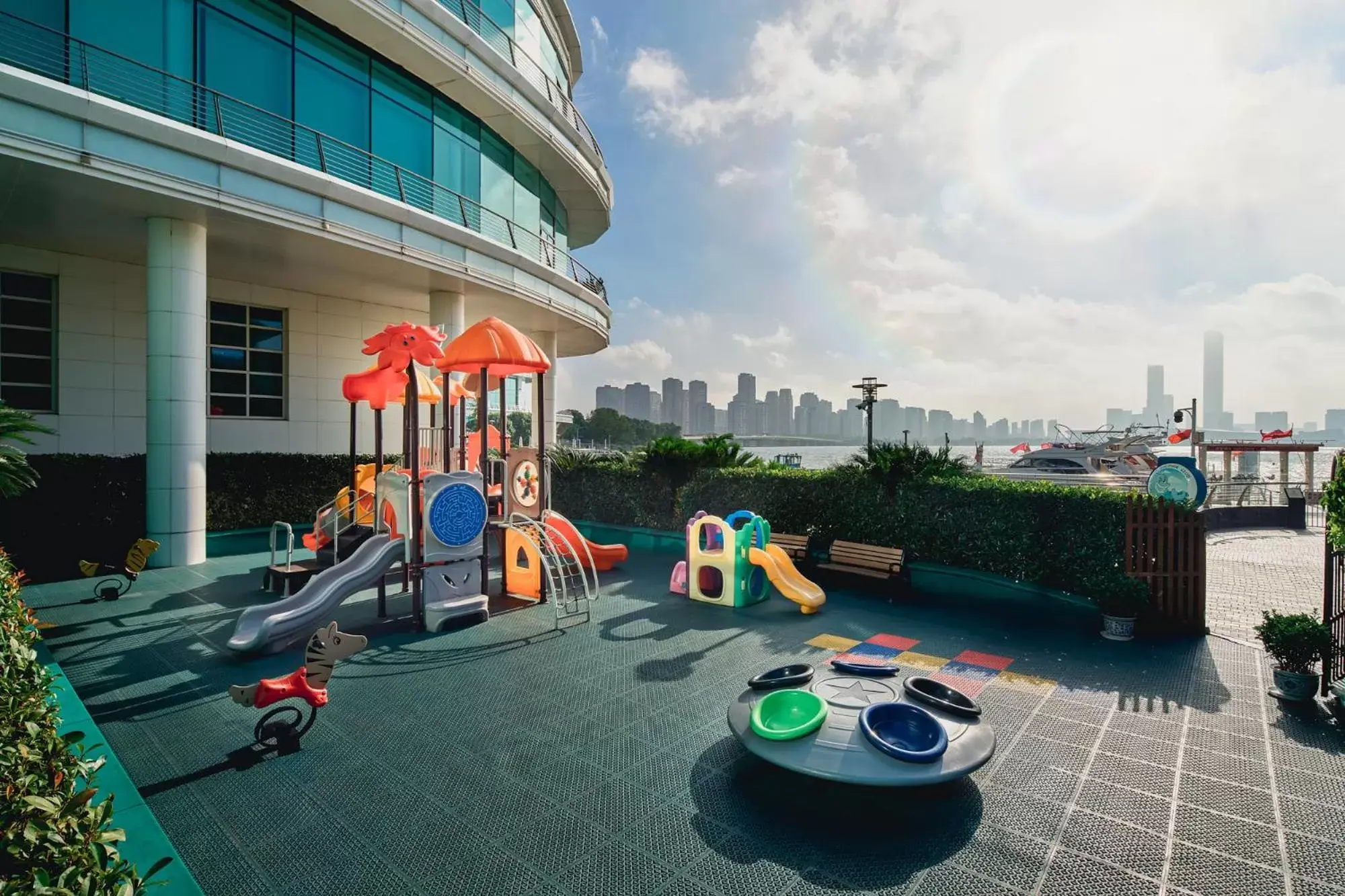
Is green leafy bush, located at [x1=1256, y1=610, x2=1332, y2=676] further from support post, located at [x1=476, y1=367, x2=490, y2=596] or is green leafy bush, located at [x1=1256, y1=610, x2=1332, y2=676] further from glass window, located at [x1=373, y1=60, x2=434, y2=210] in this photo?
glass window, located at [x1=373, y1=60, x2=434, y2=210]

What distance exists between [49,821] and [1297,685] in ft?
31.0

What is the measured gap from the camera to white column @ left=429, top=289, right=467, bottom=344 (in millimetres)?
18328

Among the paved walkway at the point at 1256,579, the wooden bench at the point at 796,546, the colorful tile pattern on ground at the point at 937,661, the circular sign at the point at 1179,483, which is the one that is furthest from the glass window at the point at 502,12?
the paved walkway at the point at 1256,579

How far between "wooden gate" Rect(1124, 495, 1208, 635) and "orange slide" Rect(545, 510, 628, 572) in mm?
9002

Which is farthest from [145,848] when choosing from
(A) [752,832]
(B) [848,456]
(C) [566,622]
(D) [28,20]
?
(D) [28,20]

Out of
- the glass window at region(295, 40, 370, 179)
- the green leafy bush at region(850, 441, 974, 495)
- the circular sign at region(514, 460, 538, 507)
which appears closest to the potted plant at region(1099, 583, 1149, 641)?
the green leafy bush at region(850, 441, 974, 495)

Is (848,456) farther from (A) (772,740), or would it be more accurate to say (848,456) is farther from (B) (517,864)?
(B) (517,864)

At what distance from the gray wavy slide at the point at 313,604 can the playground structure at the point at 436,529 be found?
0.01 meters

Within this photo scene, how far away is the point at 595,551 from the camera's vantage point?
1397 centimetres

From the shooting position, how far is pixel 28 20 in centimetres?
1097

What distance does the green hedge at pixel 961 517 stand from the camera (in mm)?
10023

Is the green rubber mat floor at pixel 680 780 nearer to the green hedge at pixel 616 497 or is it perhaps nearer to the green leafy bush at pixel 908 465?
the green leafy bush at pixel 908 465

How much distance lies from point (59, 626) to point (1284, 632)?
49.5ft

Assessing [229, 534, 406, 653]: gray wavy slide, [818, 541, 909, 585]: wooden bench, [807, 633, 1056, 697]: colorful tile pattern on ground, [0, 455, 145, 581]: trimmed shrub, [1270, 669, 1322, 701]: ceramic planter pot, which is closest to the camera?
[1270, 669, 1322, 701]: ceramic planter pot
